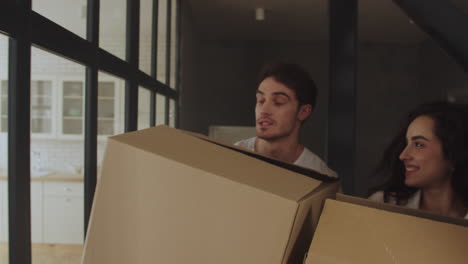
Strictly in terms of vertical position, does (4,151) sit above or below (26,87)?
below

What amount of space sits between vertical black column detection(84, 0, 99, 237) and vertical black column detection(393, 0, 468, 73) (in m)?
1.14

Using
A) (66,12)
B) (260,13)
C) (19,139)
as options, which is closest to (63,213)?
(19,139)

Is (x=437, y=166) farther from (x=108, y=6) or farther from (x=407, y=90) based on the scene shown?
(x=407, y=90)

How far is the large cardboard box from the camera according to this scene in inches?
19.4

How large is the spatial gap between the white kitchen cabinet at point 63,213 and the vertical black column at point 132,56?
0.55 meters

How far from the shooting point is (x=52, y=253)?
1.08 m

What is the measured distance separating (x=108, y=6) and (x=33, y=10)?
68cm

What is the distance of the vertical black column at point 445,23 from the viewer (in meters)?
0.42

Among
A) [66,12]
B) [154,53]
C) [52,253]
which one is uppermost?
[154,53]

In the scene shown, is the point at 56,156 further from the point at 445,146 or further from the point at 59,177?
the point at 445,146

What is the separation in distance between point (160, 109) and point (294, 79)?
1.66 m

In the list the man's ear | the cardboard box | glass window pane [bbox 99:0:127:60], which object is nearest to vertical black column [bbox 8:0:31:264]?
glass window pane [bbox 99:0:127:60]

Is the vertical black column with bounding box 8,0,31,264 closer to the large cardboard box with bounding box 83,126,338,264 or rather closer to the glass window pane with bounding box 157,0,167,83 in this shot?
the large cardboard box with bounding box 83,126,338,264

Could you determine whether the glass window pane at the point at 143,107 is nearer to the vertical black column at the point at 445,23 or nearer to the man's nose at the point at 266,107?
the man's nose at the point at 266,107
